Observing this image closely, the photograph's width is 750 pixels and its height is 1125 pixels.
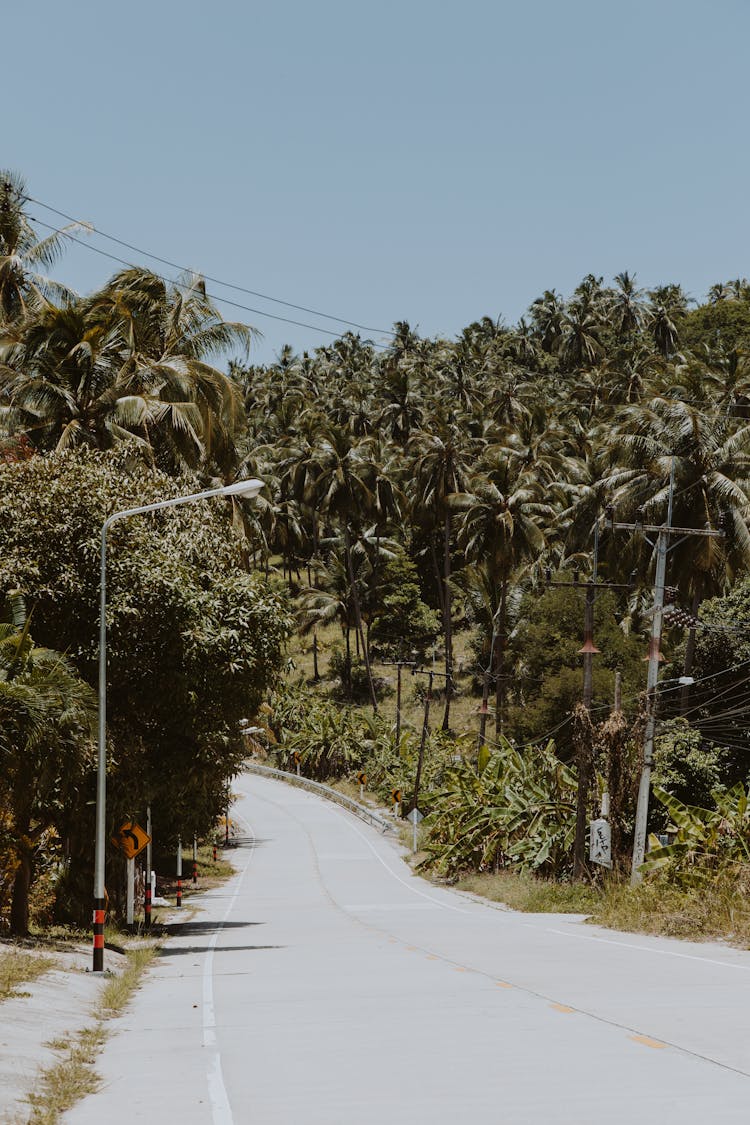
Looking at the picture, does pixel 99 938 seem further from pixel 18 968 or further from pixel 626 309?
pixel 626 309

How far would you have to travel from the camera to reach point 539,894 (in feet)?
112

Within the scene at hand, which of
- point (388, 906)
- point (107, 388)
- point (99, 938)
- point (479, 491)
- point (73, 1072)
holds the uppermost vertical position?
point (479, 491)

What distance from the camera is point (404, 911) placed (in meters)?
34.1

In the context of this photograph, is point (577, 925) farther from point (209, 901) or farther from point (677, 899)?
point (209, 901)

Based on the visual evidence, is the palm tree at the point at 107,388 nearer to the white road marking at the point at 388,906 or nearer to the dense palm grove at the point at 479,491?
the dense palm grove at the point at 479,491

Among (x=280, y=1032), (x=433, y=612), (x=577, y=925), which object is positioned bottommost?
(x=577, y=925)

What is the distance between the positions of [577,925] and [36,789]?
39.9ft

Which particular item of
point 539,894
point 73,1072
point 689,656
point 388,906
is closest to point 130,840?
point 539,894

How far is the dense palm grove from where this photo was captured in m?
34.3

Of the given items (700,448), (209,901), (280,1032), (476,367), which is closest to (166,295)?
(209,901)

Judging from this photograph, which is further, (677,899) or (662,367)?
(662,367)

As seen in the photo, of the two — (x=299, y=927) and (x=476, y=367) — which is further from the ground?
(x=476, y=367)

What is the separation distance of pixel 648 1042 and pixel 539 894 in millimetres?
25313

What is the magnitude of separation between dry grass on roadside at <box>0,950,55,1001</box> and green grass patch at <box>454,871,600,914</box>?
17.8m
